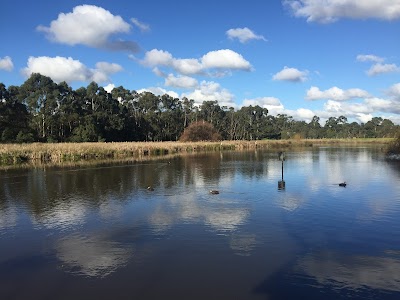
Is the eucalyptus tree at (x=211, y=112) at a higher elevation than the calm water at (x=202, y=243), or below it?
higher

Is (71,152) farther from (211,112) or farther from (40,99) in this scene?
(211,112)

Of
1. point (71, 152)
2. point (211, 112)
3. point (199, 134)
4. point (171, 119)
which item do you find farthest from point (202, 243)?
point (211, 112)

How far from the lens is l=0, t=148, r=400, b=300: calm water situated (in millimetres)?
6645

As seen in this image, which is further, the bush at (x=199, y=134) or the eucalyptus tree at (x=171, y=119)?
the eucalyptus tree at (x=171, y=119)

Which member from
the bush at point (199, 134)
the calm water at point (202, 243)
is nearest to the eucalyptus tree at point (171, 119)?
the bush at point (199, 134)

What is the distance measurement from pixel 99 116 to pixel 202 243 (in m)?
67.2

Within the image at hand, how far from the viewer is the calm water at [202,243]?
21.8 ft

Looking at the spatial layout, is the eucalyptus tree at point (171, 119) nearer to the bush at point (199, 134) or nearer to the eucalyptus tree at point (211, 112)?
the eucalyptus tree at point (211, 112)

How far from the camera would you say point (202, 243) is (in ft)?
29.9

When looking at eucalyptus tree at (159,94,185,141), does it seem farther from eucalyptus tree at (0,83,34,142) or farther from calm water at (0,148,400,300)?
calm water at (0,148,400,300)

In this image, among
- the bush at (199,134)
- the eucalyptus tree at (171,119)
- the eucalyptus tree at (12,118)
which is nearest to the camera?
the eucalyptus tree at (12,118)

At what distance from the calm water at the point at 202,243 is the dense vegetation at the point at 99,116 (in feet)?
101

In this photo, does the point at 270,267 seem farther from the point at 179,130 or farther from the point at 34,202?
the point at 179,130

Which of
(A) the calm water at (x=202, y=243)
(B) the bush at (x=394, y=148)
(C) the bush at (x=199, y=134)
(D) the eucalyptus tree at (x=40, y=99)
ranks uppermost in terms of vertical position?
(D) the eucalyptus tree at (x=40, y=99)
